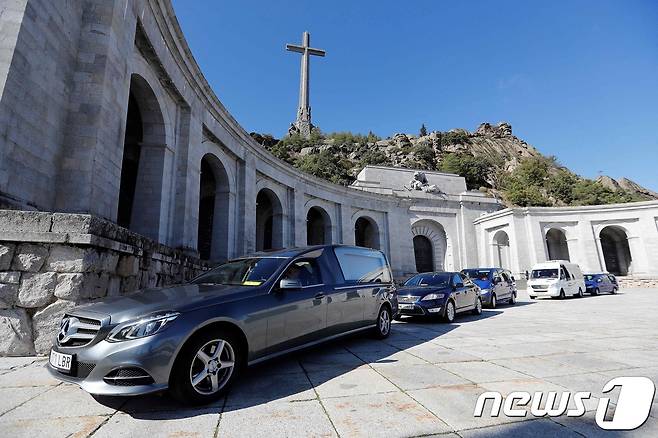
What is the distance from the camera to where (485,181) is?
217 feet

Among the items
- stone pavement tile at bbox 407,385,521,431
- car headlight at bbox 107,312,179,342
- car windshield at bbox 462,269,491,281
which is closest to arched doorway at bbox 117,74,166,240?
car headlight at bbox 107,312,179,342

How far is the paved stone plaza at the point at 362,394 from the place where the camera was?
261cm

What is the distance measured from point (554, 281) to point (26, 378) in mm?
21498

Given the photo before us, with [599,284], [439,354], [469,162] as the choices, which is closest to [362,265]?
[439,354]

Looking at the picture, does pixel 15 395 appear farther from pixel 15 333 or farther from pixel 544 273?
pixel 544 273

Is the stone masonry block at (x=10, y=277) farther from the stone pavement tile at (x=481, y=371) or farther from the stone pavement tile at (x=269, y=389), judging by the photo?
the stone pavement tile at (x=481, y=371)

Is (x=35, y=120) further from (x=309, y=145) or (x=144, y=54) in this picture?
(x=309, y=145)

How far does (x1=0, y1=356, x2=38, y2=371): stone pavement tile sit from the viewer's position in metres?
4.22

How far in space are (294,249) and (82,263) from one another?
323 cm

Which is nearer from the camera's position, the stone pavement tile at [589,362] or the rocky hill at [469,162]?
the stone pavement tile at [589,362]

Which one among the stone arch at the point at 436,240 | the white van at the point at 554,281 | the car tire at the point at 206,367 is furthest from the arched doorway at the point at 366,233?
the car tire at the point at 206,367

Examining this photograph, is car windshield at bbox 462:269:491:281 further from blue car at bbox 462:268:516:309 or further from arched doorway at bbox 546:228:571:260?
arched doorway at bbox 546:228:571:260

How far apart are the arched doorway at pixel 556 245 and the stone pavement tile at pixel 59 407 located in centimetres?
4331

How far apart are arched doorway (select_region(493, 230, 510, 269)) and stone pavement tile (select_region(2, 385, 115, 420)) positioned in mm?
36490
